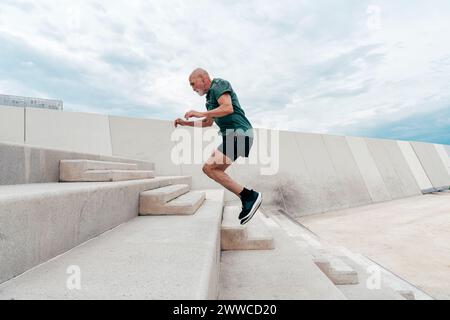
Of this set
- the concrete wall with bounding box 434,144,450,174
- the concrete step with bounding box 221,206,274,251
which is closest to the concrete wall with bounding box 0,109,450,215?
the concrete step with bounding box 221,206,274,251

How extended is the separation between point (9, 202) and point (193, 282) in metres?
0.86

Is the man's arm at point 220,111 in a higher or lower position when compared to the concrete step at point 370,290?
higher

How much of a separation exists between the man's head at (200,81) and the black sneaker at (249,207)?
1.09m

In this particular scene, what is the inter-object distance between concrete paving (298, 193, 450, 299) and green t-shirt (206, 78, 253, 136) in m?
2.29

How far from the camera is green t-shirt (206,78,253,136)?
8.04 ft

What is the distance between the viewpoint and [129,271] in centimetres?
125

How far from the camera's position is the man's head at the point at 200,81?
2494mm

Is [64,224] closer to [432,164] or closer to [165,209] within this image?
[165,209]

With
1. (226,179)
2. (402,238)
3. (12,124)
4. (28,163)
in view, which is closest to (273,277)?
(226,179)

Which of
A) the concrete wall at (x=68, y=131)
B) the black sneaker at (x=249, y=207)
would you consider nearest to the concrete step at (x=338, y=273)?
the black sneaker at (x=249, y=207)

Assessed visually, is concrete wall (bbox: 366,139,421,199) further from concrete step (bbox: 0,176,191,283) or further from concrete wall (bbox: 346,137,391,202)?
concrete step (bbox: 0,176,191,283)

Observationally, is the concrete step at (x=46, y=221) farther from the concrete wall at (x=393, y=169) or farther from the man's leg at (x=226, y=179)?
the concrete wall at (x=393, y=169)

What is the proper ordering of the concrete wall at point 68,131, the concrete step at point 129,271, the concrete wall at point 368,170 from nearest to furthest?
the concrete step at point 129,271 → the concrete wall at point 68,131 → the concrete wall at point 368,170
